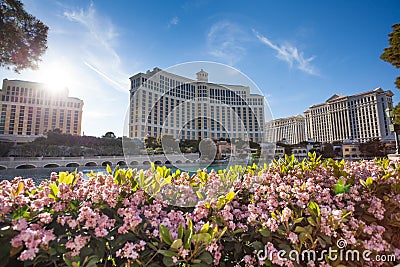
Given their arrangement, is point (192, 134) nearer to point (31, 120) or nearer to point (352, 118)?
point (352, 118)

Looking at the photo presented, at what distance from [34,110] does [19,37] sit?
6621cm

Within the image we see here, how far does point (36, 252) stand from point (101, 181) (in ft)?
2.08

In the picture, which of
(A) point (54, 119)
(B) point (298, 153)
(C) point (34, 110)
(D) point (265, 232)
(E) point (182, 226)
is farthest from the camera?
(A) point (54, 119)

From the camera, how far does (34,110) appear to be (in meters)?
55.8

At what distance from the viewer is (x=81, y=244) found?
30.9 inches

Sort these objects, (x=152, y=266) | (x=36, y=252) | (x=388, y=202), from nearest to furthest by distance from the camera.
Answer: (x=36, y=252) < (x=152, y=266) < (x=388, y=202)

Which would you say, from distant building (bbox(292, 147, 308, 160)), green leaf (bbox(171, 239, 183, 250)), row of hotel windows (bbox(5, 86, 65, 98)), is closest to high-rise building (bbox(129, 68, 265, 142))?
green leaf (bbox(171, 239, 183, 250))

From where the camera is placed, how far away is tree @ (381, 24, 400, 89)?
7.37 m

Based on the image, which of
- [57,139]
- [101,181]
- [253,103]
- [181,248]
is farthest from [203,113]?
[57,139]

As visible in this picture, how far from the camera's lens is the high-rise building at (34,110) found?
53.0 metres

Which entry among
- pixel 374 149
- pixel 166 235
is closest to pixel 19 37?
pixel 166 235

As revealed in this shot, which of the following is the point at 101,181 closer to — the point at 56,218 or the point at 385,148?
the point at 56,218

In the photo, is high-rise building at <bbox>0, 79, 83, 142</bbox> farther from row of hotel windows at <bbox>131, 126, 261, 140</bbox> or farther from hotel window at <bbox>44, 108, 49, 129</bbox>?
row of hotel windows at <bbox>131, 126, 261, 140</bbox>

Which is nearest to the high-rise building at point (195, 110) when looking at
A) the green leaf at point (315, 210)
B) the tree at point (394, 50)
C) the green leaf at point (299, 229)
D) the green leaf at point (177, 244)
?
the green leaf at point (315, 210)
